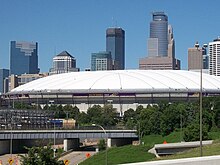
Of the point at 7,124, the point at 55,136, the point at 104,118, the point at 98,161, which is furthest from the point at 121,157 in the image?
the point at 104,118

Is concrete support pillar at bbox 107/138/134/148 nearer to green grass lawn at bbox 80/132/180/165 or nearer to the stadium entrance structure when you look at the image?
green grass lawn at bbox 80/132/180/165

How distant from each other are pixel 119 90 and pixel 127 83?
6.50 meters

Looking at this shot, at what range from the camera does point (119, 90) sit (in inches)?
5310

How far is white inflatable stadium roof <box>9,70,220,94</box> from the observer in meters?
136

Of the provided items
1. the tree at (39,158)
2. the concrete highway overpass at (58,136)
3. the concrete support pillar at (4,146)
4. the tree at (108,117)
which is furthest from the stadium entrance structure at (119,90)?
the tree at (39,158)

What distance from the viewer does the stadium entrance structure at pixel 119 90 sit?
135 meters

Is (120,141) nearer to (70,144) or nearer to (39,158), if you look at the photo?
(70,144)

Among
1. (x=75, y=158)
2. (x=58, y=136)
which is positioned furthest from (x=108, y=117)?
(x=75, y=158)

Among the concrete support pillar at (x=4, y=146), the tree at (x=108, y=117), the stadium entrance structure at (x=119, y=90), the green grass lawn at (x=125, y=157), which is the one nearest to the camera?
the green grass lawn at (x=125, y=157)

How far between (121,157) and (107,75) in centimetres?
10276

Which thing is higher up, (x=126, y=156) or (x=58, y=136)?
(x=126, y=156)

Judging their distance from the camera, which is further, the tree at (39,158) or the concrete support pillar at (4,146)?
the concrete support pillar at (4,146)

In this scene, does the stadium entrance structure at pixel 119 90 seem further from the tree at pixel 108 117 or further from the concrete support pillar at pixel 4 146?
the concrete support pillar at pixel 4 146

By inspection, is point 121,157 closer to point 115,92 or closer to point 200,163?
point 200,163
